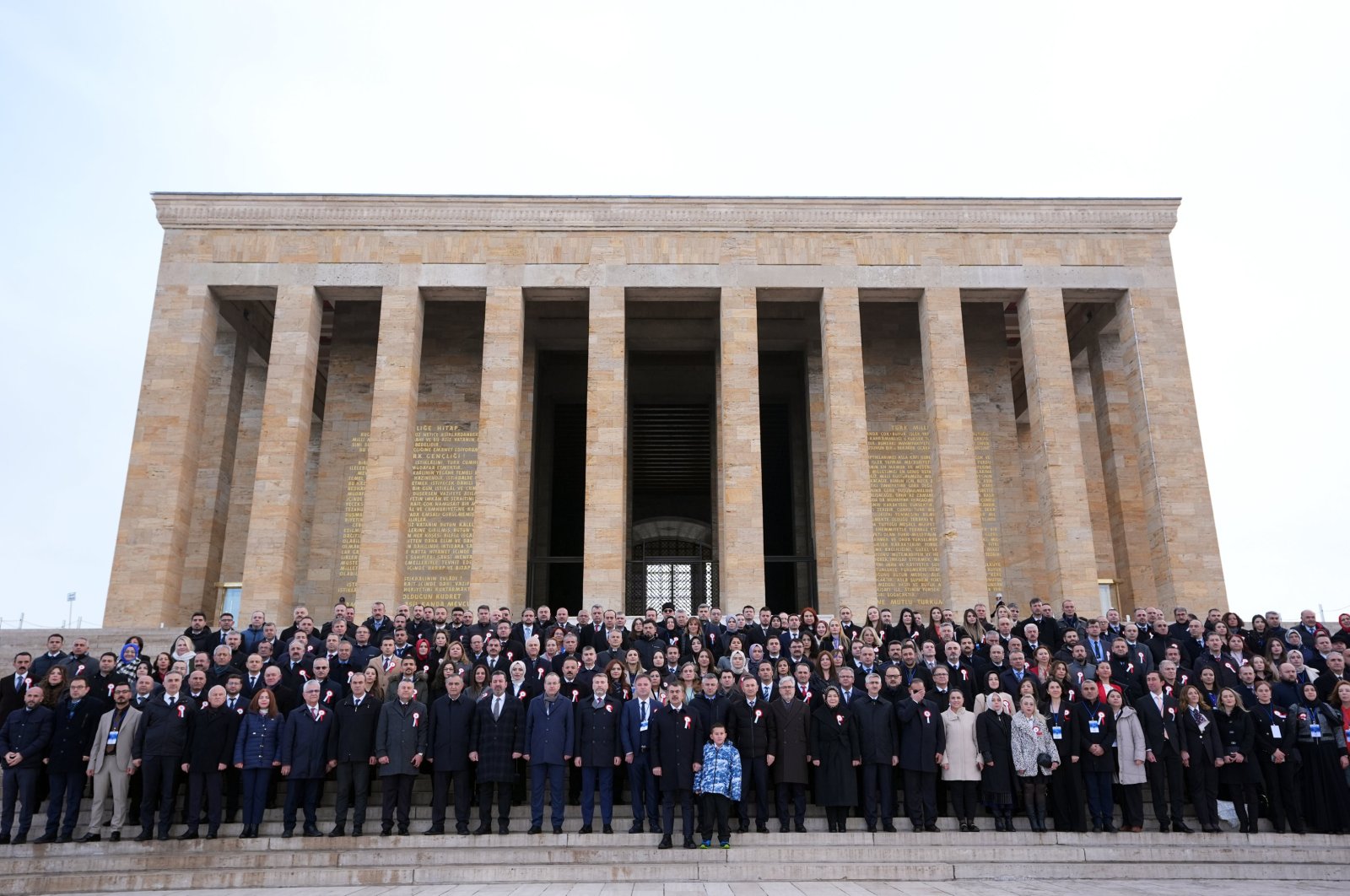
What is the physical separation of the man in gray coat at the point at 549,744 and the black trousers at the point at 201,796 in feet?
8.99

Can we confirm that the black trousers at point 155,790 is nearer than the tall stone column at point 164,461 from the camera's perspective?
Yes

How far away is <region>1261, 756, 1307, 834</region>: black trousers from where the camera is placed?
31.0 ft

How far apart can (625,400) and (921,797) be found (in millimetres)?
12892

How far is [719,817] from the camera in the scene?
8.84 m

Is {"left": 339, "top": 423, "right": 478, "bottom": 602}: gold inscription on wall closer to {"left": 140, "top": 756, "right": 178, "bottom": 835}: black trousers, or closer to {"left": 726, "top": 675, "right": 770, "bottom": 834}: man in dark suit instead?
{"left": 140, "top": 756, "right": 178, "bottom": 835}: black trousers

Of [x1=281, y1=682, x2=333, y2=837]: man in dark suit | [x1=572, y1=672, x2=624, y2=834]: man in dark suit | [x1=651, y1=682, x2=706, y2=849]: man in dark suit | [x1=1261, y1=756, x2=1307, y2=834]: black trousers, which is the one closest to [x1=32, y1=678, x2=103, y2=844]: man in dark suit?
[x1=281, y1=682, x2=333, y2=837]: man in dark suit

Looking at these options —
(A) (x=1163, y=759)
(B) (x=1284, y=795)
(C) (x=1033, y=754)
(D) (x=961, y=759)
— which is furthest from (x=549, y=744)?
(B) (x=1284, y=795)

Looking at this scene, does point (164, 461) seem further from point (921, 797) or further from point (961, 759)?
point (961, 759)

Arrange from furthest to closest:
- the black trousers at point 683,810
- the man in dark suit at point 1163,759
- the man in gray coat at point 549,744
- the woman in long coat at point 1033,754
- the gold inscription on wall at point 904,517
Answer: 1. the gold inscription on wall at point 904,517
2. the man in dark suit at point 1163,759
3. the woman in long coat at point 1033,754
4. the man in gray coat at point 549,744
5. the black trousers at point 683,810

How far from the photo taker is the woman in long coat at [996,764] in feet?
30.4

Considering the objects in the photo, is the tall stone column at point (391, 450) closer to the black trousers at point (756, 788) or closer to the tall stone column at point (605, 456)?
the tall stone column at point (605, 456)

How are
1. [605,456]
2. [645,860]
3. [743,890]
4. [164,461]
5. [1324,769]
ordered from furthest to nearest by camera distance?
1. [605,456]
2. [164,461]
3. [1324,769]
4. [645,860]
5. [743,890]

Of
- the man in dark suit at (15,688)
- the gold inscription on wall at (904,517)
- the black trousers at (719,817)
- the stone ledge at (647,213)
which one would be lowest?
the black trousers at (719,817)

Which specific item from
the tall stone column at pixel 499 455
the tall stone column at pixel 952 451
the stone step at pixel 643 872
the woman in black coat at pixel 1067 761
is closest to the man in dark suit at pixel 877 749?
the stone step at pixel 643 872
